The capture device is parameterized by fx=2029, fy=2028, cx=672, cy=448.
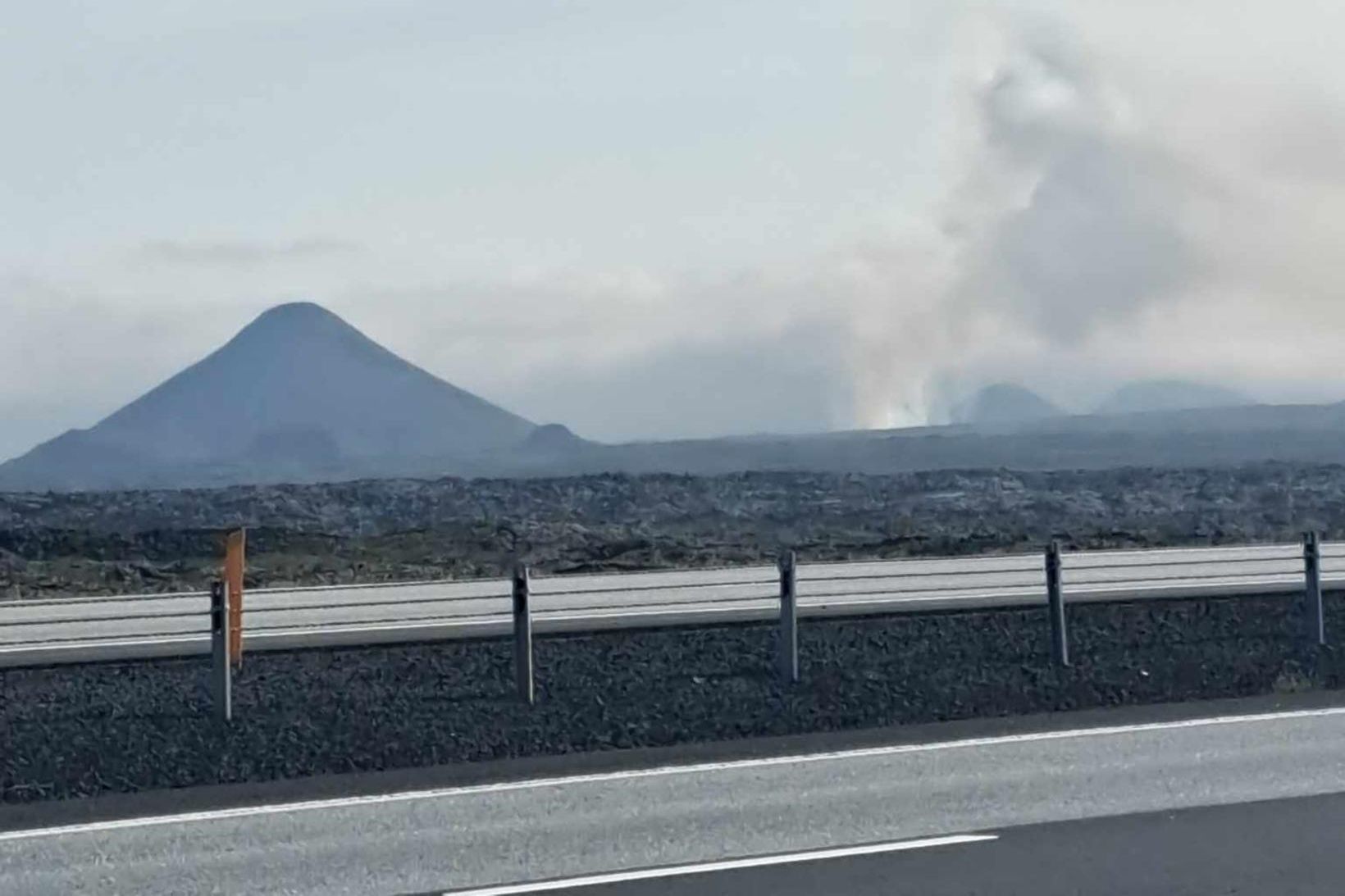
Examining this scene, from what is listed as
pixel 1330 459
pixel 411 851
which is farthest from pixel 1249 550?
pixel 1330 459

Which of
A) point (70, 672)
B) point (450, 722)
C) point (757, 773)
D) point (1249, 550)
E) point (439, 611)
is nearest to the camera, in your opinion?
→ point (757, 773)

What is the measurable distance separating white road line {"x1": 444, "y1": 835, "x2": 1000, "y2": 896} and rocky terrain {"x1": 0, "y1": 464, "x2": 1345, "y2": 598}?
25.7 m

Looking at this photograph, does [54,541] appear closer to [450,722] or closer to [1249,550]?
[1249,550]

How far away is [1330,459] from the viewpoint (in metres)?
142

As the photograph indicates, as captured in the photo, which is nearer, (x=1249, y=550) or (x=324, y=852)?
(x=324, y=852)

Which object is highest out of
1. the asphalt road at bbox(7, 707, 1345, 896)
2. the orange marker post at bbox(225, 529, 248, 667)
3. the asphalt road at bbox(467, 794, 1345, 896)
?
the orange marker post at bbox(225, 529, 248, 667)

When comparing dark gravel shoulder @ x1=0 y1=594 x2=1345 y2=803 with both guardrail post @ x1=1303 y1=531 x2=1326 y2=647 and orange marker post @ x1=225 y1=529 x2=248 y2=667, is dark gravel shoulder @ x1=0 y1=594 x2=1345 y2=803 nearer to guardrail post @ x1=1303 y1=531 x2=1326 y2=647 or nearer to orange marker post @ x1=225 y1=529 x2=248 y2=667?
guardrail post @ x1=1303 y1=531 x2=1326 y2=647

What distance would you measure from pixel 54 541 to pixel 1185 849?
39.2 m

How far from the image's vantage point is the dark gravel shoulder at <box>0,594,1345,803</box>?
47.4 feet

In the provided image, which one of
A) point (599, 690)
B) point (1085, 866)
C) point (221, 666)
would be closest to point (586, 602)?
point (599, 690)

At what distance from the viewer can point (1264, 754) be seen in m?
11.2

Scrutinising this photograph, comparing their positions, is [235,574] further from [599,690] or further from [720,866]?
[720,866]

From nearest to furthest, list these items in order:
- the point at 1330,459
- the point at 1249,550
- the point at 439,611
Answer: the point at 439,611, the point at 1249,550, the point at 1330,459

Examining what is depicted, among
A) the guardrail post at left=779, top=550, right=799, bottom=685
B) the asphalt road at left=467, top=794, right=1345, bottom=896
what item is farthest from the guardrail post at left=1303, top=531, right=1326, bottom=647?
the asphalt road at left=467, top=794, right=1345, bottom=896
